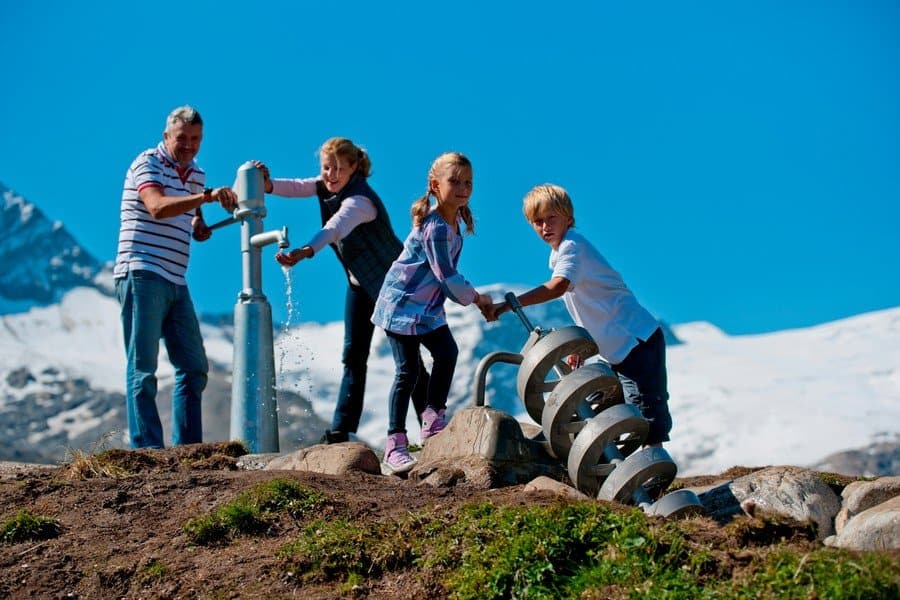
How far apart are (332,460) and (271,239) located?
2.89 m

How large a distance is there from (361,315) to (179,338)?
1690 millimetres

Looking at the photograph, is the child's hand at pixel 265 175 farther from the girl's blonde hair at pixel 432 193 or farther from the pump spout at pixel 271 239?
the girl's blonde hair at pixel 432 193

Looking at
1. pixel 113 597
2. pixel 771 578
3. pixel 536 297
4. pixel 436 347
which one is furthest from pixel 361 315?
pixel 771 578

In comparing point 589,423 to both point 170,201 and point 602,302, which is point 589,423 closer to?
point 602,302

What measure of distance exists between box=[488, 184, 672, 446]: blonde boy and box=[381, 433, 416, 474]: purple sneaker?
57.2 inches

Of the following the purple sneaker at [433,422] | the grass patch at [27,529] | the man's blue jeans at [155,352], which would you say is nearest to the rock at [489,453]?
the purple sneaker at [433,422]

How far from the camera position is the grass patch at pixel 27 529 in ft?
27.3

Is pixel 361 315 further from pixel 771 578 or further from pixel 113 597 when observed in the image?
Result: pixel 771 578

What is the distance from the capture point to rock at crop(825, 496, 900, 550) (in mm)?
6906

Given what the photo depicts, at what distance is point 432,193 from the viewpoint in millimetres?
10281

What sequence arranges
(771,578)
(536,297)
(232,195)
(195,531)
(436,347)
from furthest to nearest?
1. (232,195)
2. (436,347)
3. (536,297)
4. (195,531)
5. (771,578)

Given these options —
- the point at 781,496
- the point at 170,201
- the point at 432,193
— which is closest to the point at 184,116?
the point at 170,201

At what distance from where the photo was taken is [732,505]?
853cm

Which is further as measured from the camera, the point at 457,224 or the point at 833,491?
the point at 457,224
